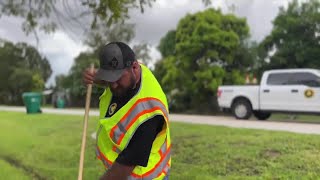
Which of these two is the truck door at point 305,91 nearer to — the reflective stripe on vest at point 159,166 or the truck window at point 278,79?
the truck window at point 278,79

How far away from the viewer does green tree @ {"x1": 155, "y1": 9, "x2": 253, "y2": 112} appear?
28.1m

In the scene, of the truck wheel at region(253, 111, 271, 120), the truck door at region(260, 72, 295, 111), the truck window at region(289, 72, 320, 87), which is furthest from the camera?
the truck wheel at region(253, 111, 271, 120)

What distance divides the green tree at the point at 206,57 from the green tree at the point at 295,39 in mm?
2055

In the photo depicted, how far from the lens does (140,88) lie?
291 cm

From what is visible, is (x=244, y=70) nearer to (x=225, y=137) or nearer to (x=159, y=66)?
(x=159, y=66)

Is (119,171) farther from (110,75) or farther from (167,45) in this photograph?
(167,45)

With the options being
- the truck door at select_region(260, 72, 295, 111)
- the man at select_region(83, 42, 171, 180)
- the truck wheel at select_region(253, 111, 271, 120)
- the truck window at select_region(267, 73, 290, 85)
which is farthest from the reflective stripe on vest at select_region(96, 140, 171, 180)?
the truck wheel at select_region(253, 111, 271, 120)

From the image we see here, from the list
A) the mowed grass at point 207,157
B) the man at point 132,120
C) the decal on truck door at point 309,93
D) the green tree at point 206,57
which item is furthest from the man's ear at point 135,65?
the green tree at point 206,57

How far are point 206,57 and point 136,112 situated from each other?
25.9m

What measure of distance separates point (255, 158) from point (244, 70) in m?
21.4

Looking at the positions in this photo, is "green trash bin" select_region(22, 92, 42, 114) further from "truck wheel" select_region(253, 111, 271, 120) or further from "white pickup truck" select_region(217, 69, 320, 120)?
"truck wheel" select_region(253, 111, 271, 120)

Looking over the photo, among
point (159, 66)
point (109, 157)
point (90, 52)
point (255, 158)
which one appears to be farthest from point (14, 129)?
point (90, 52)

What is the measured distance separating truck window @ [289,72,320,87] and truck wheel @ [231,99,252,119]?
191 cm

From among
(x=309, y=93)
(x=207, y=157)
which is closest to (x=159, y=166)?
(x=207, y=157)
